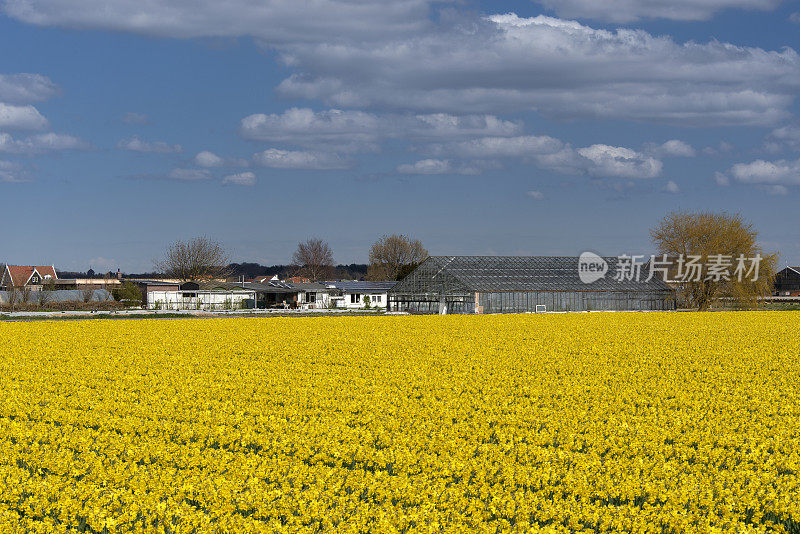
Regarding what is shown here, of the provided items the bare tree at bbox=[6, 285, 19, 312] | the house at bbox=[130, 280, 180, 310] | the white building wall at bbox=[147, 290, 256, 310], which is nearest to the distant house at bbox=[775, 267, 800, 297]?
the white building wall at bbox=[147, 290, 256, 310]

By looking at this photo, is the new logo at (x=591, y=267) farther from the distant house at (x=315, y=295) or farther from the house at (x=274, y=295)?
the house at (x=274, y=295)

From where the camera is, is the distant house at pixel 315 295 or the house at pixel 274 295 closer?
the house at pixel 274 295

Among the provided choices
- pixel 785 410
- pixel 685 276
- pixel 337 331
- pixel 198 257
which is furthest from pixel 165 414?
pixel 198 257

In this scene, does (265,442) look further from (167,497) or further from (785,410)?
(785,410)

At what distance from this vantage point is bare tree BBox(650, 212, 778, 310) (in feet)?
285

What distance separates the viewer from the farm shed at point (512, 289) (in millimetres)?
78812

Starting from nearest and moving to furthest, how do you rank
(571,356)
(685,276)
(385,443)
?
1. (385,443)
2. (571,356)
3. (685,276)

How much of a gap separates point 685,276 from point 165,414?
80.6 m

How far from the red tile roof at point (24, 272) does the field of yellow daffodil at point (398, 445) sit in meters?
120

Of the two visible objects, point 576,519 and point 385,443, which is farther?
point 385,443

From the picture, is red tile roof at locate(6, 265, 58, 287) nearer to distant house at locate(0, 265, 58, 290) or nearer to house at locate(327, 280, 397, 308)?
distant house at locate(0, 265, 58, 290)

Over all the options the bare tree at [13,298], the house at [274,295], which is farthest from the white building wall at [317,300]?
the bare tree at [13,298]

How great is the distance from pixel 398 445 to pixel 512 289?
68.0m

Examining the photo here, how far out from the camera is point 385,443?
13.3 metres
